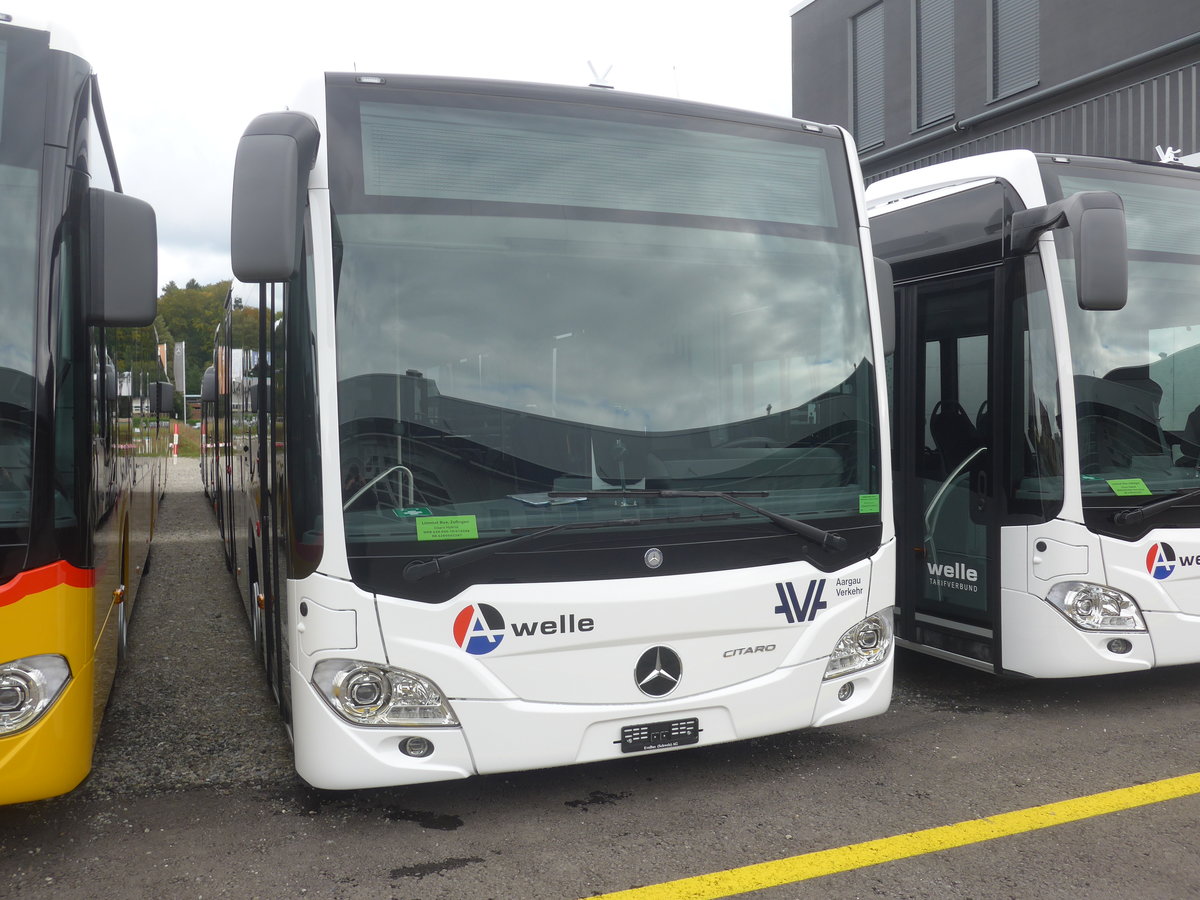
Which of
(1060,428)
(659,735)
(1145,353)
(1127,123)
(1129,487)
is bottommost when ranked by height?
(659,735)

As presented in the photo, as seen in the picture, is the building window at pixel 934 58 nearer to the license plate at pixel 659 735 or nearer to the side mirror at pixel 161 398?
the side mirror at pixel 161 398

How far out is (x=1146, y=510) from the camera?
5.29 meters

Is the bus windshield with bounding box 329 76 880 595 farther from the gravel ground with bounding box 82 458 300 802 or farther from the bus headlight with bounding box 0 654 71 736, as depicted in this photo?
the gravel ground with bounding box 82 458 300 802

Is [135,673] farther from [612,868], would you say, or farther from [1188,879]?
[1188,879]

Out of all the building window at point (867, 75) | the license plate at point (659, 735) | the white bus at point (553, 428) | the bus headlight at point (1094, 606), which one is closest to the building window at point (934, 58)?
the building window at point (867, 75)

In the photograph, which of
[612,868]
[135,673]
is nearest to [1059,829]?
[612,868]

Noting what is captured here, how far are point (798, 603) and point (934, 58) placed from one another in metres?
13.3

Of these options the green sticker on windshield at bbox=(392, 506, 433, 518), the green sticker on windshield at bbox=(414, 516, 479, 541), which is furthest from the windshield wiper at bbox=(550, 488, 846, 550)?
the green sticker on windshield at bbox=(392, 506, 433, 518)

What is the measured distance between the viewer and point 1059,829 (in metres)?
3.87

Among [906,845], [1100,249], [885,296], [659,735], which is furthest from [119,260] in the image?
[1100,249]

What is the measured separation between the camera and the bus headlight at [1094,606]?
5.25m

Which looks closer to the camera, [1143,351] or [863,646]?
[863,646]

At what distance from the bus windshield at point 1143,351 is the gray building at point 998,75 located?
6419 millimetres

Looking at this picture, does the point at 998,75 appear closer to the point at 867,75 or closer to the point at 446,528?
the point at 867,75
